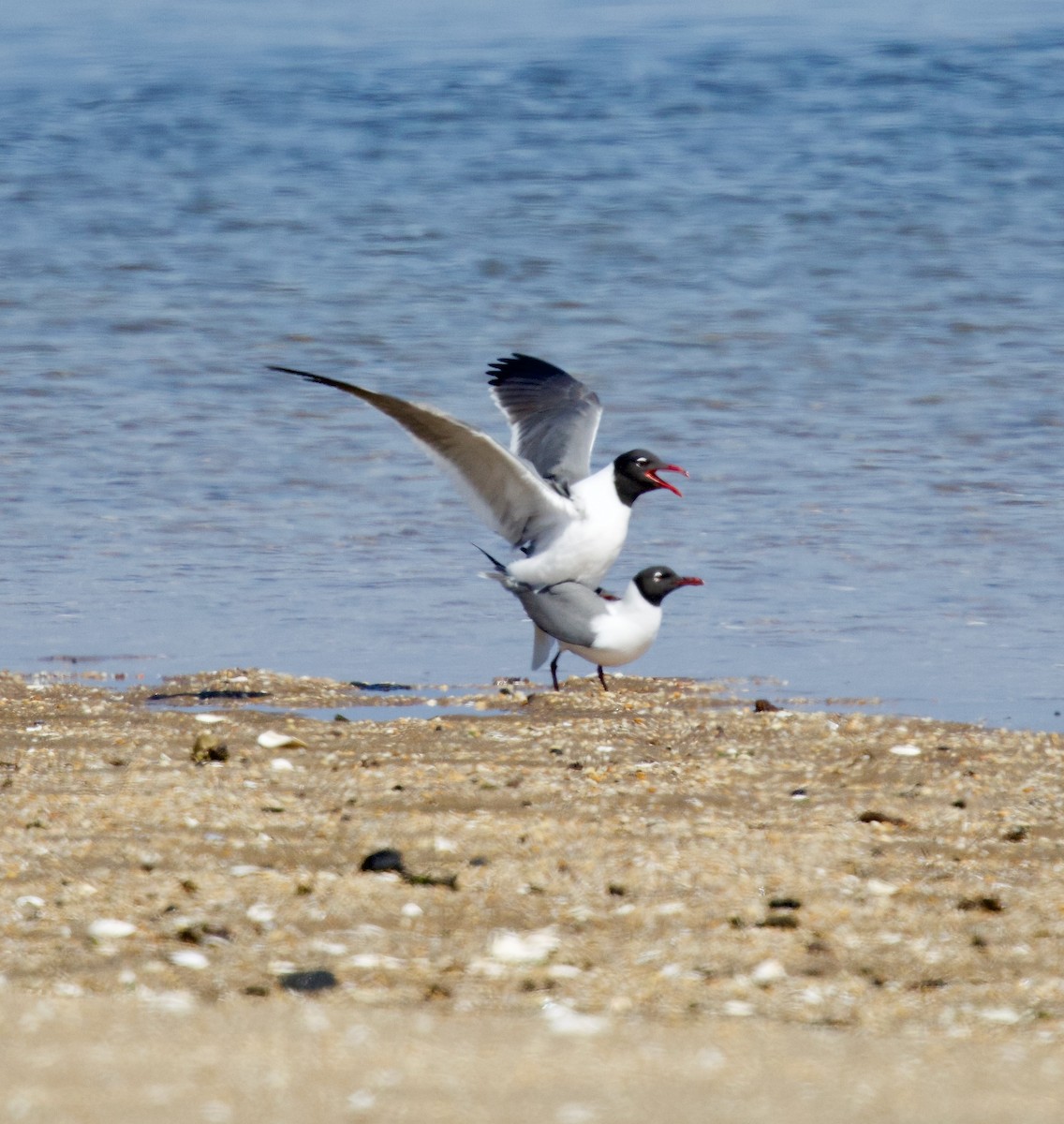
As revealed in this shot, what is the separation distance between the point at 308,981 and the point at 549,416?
482 cm

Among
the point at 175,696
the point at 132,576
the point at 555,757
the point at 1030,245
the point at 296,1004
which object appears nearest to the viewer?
the point at 296,1004

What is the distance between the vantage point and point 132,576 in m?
8.00

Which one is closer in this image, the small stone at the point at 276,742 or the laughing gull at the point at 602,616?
the small stone at the point at 276,742

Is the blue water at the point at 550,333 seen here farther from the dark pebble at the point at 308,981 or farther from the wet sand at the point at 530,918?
the dark pebble at the point at 308,981

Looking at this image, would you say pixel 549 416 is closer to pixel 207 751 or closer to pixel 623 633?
pixel 623 633

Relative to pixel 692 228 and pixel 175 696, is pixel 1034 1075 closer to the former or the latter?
pixel 175 696

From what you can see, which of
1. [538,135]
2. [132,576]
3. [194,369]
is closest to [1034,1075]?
[132,576]

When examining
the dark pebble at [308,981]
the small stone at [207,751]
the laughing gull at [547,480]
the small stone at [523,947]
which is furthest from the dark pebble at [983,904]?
the laughing gull at [547,480]

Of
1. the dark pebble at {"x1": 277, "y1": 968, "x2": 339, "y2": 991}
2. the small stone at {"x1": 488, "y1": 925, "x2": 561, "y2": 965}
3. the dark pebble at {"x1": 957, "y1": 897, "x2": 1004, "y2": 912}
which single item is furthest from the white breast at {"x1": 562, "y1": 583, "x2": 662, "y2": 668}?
the dark pebble at {"x1": 277, "y1": 968, "x2": 339, "y2": 991}

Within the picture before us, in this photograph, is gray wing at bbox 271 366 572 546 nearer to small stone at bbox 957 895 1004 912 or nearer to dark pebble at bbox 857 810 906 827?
dark pebble at bbox 857 810 906 827

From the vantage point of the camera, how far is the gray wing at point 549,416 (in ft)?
26.5

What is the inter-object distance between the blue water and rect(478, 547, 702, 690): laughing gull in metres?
0.22

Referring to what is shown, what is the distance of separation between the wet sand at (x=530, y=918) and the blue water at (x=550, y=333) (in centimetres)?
116

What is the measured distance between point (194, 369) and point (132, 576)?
384 cm
